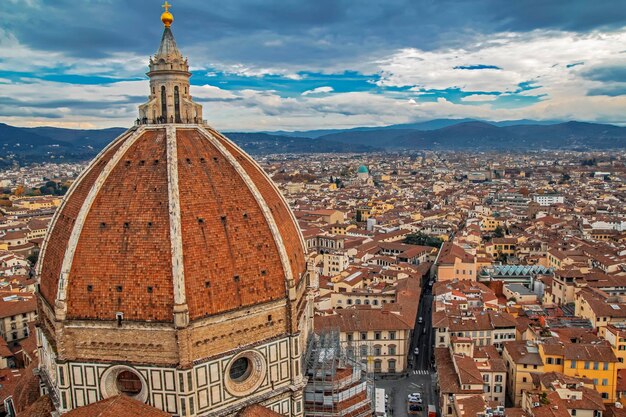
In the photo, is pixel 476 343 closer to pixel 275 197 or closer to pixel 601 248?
pixel 275 197

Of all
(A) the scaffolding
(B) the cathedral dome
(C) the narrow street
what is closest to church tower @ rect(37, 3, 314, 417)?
(B) the cathedral dome

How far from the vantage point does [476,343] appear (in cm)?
4244

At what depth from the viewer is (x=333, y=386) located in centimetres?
2378

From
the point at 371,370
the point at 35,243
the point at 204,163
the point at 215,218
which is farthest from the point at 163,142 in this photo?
the point at 35,243

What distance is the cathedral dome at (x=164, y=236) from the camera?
19203 mm

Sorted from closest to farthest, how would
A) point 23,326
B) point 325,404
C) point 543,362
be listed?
point 325,404, point 543,362, point 23,326

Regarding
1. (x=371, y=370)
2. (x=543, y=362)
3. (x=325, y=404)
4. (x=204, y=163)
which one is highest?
(x=204, y=163)

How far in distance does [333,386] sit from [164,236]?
9.98 meters

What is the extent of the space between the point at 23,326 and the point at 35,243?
128ft

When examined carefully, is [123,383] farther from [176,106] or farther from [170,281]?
[176,106]

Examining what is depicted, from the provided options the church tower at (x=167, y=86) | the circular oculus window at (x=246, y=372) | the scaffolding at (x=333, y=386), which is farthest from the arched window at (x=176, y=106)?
the scaffolding at (x=333, y=386)

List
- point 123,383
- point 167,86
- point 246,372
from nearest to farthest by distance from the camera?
point 123,383
point 246,372
point 167,86

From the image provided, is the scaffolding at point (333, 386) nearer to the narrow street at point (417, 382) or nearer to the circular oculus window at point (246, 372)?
the circular oculus window at point (246, 372)

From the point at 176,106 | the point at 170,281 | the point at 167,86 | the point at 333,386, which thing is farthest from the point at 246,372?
the point at 167,86
